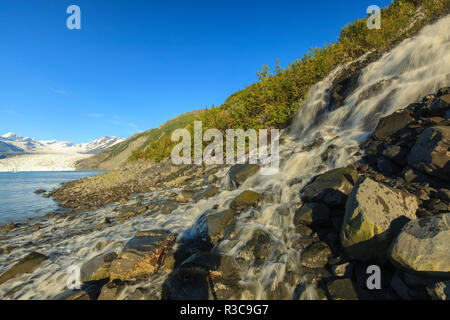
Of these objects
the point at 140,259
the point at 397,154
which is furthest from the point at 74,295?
the point at 397,154

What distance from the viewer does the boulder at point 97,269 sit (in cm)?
491

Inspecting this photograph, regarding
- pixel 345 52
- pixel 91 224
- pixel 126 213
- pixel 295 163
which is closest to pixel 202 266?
pixel 295 163

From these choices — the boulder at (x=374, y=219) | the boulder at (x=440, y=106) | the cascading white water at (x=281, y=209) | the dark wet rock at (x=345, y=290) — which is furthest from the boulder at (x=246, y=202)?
the boulder at (x=440, y=106)

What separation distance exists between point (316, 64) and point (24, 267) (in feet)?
72.6

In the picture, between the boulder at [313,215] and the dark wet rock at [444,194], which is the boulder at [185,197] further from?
the dark wet rock at [444,194]

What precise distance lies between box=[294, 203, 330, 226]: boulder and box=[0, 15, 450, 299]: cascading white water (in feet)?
1.27

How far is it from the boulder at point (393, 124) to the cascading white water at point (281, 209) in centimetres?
101

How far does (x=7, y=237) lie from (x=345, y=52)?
26637mm

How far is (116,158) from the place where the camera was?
550 feet

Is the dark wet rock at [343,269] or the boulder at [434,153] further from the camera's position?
the boulder at [434,153]

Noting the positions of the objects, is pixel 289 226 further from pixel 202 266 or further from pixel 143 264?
pixel 143 264

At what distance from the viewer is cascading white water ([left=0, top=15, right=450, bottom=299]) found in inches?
183

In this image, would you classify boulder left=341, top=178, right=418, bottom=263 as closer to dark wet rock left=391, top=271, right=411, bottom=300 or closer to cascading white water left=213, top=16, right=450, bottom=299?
dark wet rock left=391, top=271, right=411, bottom=300
